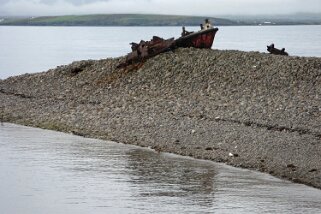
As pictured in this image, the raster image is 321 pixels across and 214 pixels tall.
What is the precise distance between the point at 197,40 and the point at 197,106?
8.62m

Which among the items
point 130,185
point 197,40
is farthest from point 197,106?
point 197,40

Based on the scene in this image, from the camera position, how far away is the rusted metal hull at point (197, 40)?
31.8 m

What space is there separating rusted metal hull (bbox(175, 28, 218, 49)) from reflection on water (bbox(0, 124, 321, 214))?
39.0 ft

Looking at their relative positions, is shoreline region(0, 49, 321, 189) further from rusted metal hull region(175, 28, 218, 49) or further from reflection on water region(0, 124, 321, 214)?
rusted metal hull region(175, 28, 218, 49)

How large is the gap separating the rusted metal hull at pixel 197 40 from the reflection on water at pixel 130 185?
11891mm

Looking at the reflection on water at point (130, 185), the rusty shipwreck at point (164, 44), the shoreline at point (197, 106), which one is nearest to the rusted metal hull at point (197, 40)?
the rusty shipwreck at point (164, 44)

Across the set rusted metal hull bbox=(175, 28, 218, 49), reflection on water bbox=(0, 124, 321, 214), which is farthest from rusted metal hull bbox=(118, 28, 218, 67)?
reflection on water bbox=(0, 124, 321, 214)

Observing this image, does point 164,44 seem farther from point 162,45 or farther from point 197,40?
point 197,40

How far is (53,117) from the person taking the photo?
2495 cm

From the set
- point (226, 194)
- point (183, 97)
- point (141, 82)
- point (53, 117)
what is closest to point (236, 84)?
point (183, 97)

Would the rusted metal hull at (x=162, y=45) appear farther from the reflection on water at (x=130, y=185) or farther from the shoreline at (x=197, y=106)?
the reflection on water at (x=130, y=185)

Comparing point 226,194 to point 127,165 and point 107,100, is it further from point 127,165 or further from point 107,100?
point 107,100

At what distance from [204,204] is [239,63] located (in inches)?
559

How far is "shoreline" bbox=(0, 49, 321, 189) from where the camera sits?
18.7 metres
